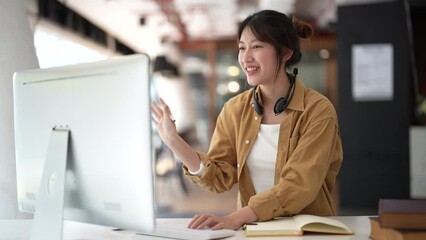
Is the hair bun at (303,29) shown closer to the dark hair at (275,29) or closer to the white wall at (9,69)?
the dark hair at (275,29)

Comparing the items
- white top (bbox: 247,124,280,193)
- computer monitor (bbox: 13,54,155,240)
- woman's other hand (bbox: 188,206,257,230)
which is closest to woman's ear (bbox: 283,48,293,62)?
white top (bbox: 247,124,280,193)

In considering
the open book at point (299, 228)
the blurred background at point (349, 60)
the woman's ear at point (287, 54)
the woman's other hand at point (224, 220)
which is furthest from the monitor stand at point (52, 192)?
the blurred background at point (349, 60)

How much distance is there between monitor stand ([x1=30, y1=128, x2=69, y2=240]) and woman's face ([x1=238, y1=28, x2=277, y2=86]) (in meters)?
0.88

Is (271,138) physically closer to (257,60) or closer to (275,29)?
(257,60)

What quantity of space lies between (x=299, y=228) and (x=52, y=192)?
31.2 inches

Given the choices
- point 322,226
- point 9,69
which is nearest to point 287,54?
point 322,226

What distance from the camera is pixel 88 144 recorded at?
143 cm

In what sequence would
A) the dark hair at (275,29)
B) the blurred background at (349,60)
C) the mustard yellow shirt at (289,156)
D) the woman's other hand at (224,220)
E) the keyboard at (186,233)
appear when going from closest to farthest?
the keyboard at (186,233)
the woman's other hand at (224,220)
the mustard yellow shirt at (289,156)
the dark hair at (275,29)
the blurred background at (349,60)

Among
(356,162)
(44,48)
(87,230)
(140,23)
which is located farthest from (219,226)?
(140,23)

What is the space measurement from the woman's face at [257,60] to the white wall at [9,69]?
123 cm

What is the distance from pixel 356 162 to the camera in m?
6.96

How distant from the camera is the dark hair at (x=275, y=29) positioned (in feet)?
6.91

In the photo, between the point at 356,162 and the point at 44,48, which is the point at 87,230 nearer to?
the point at 356,162

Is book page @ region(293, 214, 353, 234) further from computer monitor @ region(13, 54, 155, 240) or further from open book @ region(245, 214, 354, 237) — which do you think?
computer monitor @ region(13, 54, 155, 240)
